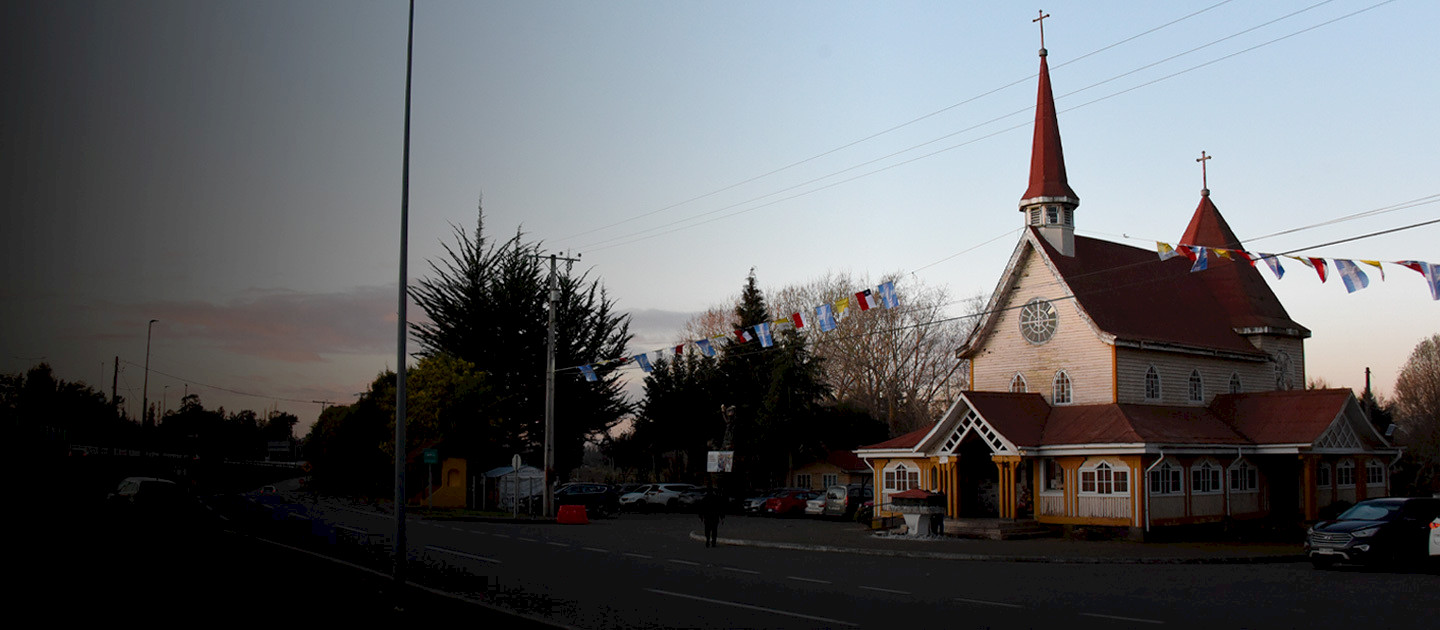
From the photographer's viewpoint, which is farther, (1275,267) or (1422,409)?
(1422,409)

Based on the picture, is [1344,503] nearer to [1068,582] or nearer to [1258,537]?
[1258,537]

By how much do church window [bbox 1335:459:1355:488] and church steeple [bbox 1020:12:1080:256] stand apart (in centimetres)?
1162

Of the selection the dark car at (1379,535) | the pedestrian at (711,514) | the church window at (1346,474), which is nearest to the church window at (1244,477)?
the church window at (1346,474)

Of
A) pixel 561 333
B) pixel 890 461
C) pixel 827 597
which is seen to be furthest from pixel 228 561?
pixel 561 333

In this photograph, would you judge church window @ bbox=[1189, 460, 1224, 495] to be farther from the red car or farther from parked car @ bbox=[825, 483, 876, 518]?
the red car

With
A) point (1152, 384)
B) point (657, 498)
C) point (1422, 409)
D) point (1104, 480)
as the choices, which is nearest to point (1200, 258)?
point (1104, 480)

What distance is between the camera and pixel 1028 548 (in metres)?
27.6

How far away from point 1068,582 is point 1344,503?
1919 cm

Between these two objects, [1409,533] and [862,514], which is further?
[862,514]

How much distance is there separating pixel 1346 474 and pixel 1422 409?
4638 centimetres

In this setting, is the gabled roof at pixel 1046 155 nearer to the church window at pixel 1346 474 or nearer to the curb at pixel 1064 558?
the church window at pixel 1346 474

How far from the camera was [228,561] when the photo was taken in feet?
64.7

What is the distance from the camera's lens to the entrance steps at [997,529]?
1229 inches

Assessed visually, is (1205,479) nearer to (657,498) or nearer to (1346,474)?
(1346,474)
